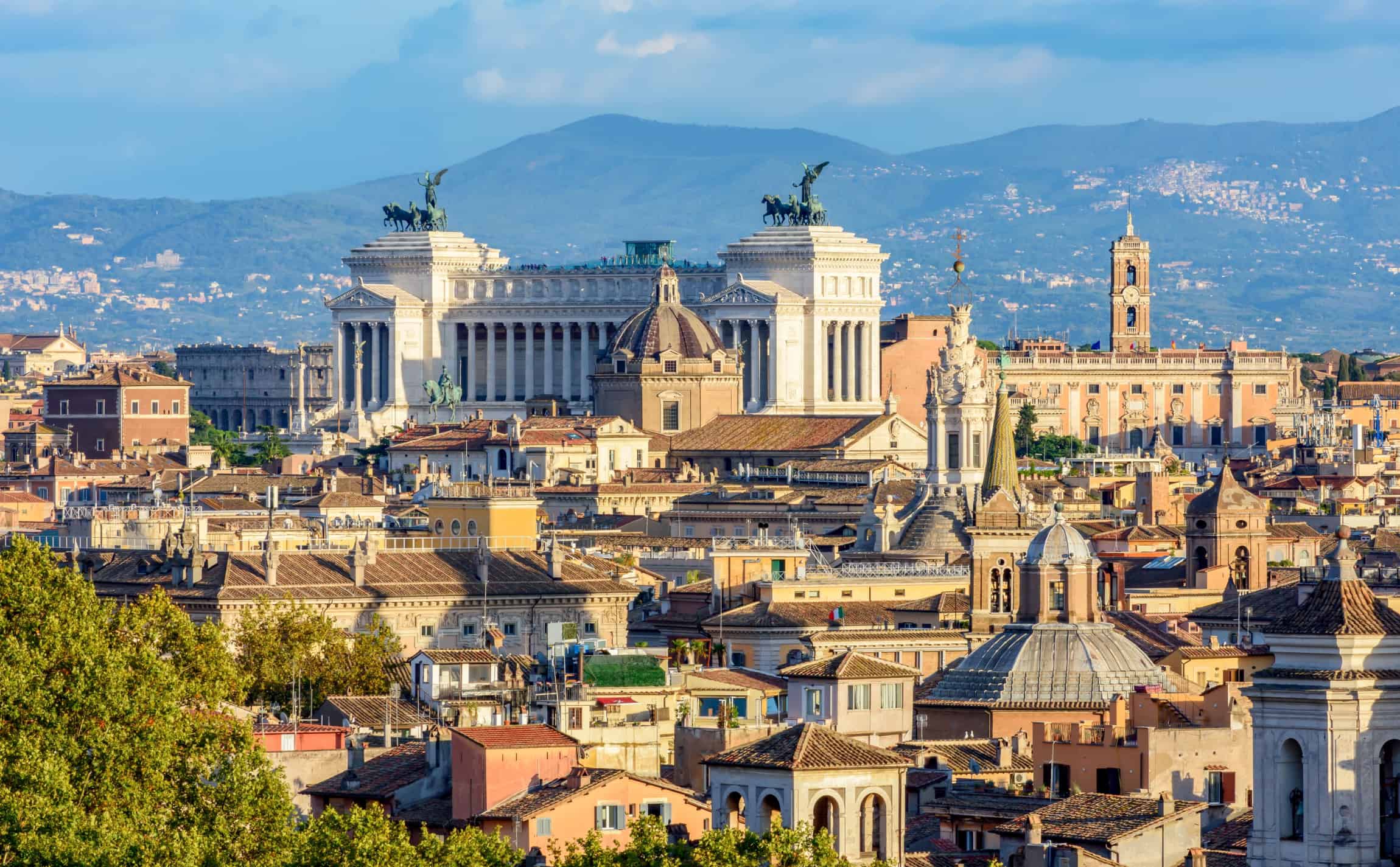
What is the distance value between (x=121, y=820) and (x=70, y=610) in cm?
1096

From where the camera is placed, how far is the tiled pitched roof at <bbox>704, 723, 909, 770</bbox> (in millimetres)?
40125

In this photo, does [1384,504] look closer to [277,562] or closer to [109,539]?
[109,539]

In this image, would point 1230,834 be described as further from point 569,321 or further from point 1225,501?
point 569,321

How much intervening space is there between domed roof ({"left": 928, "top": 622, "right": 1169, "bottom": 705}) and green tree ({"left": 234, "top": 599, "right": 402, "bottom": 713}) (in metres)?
9.23

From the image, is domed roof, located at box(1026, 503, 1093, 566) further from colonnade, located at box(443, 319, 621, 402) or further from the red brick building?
colonnade, located at box(443, 319, 621, 402)

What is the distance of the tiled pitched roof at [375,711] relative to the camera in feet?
174

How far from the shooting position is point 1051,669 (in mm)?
55531

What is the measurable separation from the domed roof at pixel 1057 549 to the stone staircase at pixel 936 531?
83.2 feet

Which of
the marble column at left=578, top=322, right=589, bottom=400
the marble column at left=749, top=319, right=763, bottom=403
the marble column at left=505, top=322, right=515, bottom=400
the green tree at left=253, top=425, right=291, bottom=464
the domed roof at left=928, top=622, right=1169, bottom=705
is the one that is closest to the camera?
the domed roof at left=928, top=622, right=1169, bottom=705

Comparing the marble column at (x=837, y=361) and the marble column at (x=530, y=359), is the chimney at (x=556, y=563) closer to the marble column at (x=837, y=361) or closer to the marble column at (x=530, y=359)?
the marble column at (x=837, y=361)

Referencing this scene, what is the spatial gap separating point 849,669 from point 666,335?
106m

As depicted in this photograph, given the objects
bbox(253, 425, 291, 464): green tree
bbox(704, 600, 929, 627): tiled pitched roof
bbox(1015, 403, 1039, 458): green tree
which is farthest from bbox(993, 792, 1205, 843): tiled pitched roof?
bbox(1015, 403, 1039, 458): green tree

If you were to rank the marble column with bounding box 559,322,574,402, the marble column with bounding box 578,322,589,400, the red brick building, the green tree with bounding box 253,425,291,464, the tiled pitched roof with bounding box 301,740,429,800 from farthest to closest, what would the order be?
the marble column with bounding box 559,322,574,402, the marble column with bounding box 578,322,589,400, the red brick building, the green tree with bounding box 253,425,291,464, the tiled pitched roof with bounding box 301,740,429,800

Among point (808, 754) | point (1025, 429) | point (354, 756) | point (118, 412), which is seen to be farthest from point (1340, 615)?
point (118, 412)
